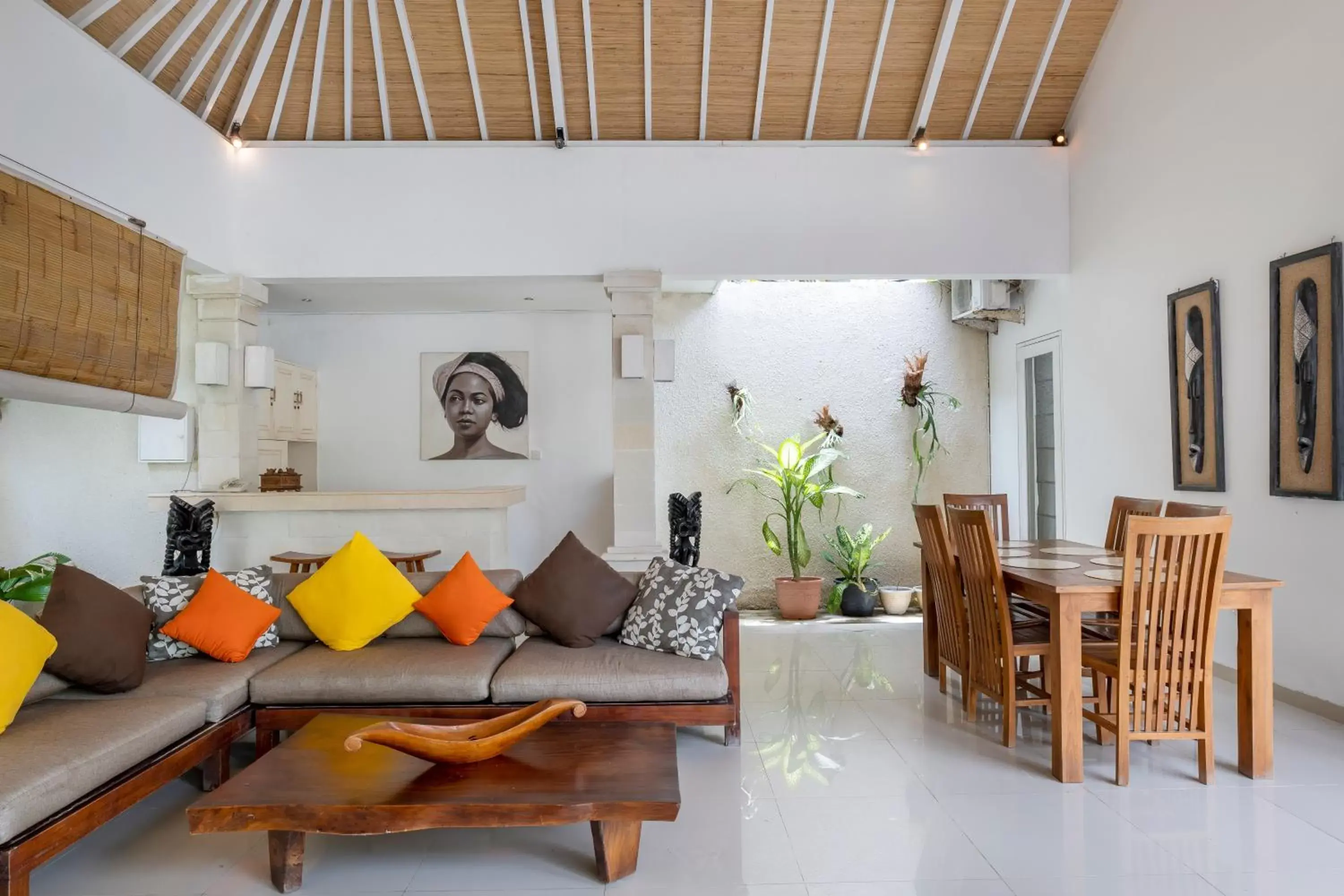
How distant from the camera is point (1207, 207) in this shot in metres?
5.27

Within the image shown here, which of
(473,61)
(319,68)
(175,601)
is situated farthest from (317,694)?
(319,68)

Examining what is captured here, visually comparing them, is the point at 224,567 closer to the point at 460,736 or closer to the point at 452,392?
the point at 452,392

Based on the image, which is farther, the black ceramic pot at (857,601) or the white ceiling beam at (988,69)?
the black ceramic pot at (857,601)

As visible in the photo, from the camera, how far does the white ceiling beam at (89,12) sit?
→ 4.96 meters

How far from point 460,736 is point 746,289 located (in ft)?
19.3

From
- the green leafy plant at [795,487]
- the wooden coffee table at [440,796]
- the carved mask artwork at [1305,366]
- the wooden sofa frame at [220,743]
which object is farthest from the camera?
the green leafy plant at [795,487]

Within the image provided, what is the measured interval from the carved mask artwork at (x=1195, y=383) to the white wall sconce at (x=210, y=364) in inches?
241

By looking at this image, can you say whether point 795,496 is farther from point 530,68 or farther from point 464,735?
point 464,735

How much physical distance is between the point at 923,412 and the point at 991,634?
14.2 ft

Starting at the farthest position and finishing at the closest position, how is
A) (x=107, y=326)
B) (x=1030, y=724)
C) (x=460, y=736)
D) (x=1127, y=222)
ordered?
(x=1127, y=222), (x=107, y=326), (x=1030, y=724), (x=460, y=736)

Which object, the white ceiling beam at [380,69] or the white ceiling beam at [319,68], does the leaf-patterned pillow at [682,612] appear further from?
the white ceiling beam at [319,68]


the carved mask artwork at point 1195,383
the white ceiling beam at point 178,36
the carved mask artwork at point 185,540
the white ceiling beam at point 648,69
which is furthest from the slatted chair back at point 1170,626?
the white ceiling beam at point 178,36

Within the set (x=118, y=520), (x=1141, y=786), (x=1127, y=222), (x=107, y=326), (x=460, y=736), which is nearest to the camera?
(x=460, y=736)

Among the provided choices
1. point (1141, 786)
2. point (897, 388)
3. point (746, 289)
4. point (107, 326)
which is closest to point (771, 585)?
point (897, 388)
